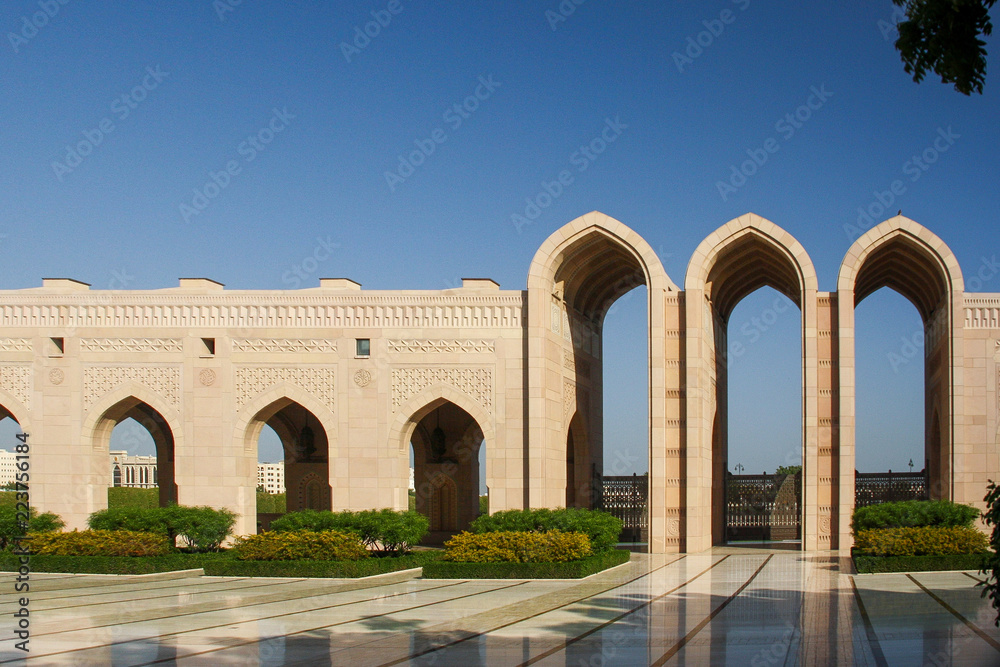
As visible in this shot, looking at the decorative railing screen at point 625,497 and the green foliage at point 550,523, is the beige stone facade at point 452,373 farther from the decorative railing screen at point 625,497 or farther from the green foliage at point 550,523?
the decorative railing screen at point 625,497

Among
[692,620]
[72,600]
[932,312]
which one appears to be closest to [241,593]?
[72,600]

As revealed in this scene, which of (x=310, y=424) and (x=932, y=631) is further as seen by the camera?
(x=310, y=424)

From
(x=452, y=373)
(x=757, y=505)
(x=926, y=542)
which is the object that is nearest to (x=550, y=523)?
(x=452, y=373)

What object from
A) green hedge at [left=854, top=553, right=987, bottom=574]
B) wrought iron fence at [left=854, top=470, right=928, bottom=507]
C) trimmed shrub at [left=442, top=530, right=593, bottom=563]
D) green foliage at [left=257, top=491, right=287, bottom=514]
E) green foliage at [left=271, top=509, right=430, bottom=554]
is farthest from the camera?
green foliage at [left=257, top=491, right=287, bottom=514]

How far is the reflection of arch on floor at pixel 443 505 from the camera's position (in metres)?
30.9

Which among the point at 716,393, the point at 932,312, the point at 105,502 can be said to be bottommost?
the point at 105,502

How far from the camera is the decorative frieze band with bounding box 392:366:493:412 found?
2391 centimetres

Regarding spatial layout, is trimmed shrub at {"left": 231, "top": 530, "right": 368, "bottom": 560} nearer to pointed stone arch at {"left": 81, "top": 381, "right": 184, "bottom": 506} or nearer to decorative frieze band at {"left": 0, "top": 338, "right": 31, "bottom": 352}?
pointed stone arch at {"left": 81, "top": 381, "right": 184, "bottom": 506}

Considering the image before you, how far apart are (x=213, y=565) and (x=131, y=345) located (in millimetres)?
7917

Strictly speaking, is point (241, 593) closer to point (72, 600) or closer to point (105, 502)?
point (72, 600)

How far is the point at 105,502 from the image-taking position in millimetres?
24516

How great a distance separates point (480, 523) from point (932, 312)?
506 inches

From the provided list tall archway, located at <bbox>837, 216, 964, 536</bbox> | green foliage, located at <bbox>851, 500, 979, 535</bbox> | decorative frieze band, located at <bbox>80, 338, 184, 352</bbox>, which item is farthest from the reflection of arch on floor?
green foliage, located at <bbox>851, 500, 979, 535</bbox>

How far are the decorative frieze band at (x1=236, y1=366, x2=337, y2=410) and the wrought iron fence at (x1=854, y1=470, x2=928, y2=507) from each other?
14159 mm
